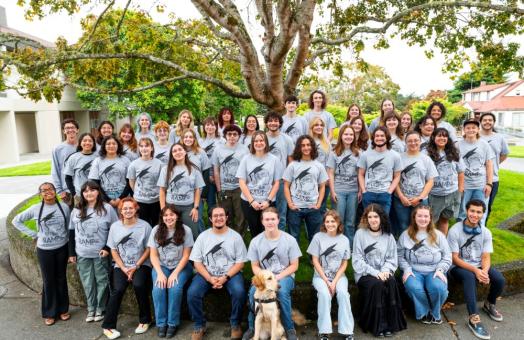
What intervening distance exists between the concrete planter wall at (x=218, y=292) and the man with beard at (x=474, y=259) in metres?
0.35

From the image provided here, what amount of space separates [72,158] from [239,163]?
95.8 inches


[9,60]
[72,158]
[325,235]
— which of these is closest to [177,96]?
[9,60]

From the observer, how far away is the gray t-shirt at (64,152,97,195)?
221 inches

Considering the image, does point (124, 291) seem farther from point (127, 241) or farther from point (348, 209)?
point (348, 209)

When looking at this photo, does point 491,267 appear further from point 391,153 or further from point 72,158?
point 72,158

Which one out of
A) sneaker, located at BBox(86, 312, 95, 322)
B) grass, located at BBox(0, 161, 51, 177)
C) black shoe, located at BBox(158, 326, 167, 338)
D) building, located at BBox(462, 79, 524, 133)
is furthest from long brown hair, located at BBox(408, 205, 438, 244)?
building, located at BBox(462, 79, 524, 133)

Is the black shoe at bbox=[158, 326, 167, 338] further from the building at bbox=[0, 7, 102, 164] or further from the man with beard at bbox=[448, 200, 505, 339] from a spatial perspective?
the building at bbox=[0, 7, 102, 164]

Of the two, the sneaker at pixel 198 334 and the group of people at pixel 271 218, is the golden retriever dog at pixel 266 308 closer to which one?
the group of people at pixel 271 218

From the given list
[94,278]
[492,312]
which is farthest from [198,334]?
[492,312]

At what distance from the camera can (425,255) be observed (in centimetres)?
468

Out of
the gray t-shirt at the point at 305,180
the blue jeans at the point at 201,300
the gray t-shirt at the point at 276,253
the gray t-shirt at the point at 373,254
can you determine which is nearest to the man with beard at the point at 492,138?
the gray t-shirt at the point at 373,254

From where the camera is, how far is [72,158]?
5.64 meters

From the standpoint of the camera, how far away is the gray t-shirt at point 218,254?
4.59m

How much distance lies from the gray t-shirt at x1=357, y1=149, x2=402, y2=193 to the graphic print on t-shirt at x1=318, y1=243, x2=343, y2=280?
115cm
